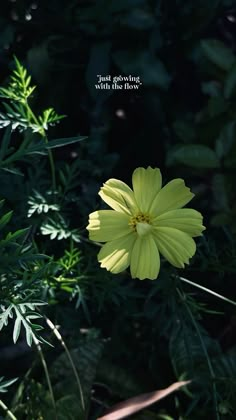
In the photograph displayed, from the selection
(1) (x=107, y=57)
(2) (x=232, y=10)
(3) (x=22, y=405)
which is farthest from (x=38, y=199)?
(2) (x=232, y=10)

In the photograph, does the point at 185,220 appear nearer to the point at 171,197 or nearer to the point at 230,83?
the point at 171,197

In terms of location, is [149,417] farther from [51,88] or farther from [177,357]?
[51,88]

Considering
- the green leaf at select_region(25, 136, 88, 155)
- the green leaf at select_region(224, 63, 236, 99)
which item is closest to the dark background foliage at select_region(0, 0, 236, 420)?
the green leaf at select_region(224, 63, 236, 99)

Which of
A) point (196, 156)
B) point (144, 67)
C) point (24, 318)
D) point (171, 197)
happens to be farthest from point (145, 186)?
point (144, 67)

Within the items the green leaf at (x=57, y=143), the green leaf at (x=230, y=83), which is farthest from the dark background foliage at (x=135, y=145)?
the green leaf at (x=57, y=143)

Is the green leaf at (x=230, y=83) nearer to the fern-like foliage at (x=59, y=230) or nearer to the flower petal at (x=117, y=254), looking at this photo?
the fern-like foliage at (x=59, y=230)

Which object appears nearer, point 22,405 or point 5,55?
point 22,405
